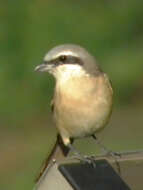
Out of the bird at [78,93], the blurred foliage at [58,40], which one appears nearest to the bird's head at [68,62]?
the bird at [78,93]

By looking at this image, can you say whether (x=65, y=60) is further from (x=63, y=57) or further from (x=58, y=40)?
(x=58, y=40)

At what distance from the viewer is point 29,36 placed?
1377 centimetres

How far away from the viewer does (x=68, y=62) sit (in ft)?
24.8

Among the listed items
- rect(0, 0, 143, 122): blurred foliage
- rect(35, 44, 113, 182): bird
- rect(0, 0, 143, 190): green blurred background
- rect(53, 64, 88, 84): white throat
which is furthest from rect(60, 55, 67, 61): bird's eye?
rect(0, 0, 143, 122): blurred foliage

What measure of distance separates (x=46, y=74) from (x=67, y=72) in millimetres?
5359

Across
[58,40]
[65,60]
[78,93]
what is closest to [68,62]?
[65,60]

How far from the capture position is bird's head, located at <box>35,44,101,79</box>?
292 inches

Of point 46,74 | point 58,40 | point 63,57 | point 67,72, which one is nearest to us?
point 63,57

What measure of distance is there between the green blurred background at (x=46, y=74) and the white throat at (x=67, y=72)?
3.51m

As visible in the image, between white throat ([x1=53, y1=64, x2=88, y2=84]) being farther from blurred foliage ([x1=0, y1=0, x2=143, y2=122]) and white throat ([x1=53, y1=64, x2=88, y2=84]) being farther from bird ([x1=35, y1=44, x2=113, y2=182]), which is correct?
blurred foliage ([x1=0, y1=0, x2=143, y2=122])

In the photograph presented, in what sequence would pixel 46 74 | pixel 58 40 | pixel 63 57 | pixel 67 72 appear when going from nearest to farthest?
1. pixel 63 57
2. pixel 67 72
3. pixel 46 74
4. pixel 58 40

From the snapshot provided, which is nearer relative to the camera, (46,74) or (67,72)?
(67,72)

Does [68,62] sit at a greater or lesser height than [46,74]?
greater

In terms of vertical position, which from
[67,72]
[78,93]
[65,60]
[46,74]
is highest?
[65,60]
